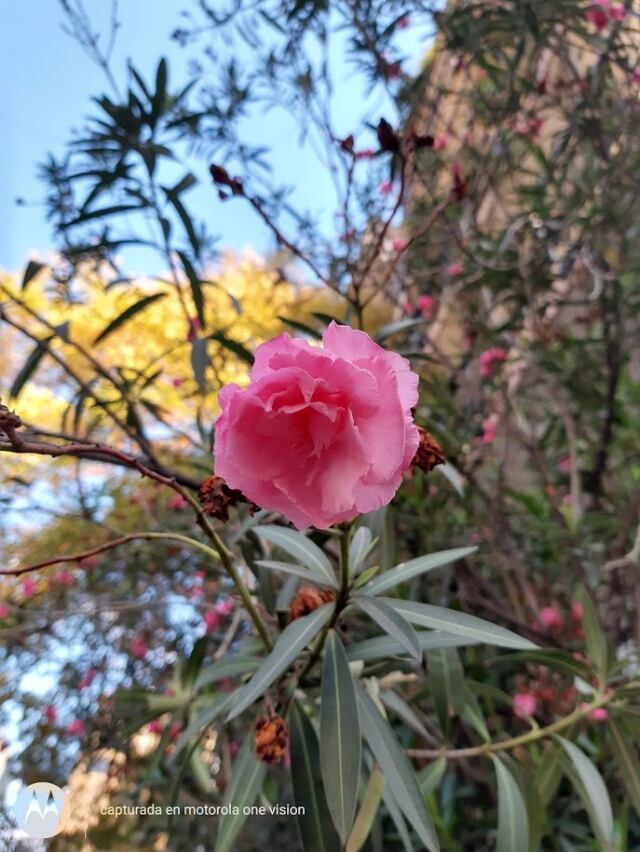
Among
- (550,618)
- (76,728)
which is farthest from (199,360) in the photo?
(76,728)

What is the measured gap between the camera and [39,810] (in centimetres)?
86

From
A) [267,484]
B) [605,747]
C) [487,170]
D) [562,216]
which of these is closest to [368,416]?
[267,484]

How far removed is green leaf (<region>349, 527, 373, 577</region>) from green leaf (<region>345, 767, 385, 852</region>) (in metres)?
0.24

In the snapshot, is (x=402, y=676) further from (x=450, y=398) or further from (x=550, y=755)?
(x=450, y=398)

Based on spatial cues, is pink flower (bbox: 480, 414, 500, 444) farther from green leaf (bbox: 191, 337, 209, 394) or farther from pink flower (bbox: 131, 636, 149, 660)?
pink flower (bbox: 131, 636, 149, 660)

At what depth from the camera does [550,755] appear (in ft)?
3.06

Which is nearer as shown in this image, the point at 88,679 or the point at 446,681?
the point at 446,681

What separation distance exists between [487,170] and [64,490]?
10.5 ft

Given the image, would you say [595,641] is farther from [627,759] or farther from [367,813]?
[367,813]

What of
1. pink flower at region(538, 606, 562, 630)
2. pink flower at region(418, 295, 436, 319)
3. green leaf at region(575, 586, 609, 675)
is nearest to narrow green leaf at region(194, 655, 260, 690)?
green leaf at region(575, 586, 609, 675)

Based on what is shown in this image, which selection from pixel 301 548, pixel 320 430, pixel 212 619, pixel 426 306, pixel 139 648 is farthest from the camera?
pixel 426 306

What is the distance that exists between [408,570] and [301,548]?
0.44 feet

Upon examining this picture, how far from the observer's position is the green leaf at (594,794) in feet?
2.57

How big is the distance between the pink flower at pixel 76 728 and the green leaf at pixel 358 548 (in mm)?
1991
